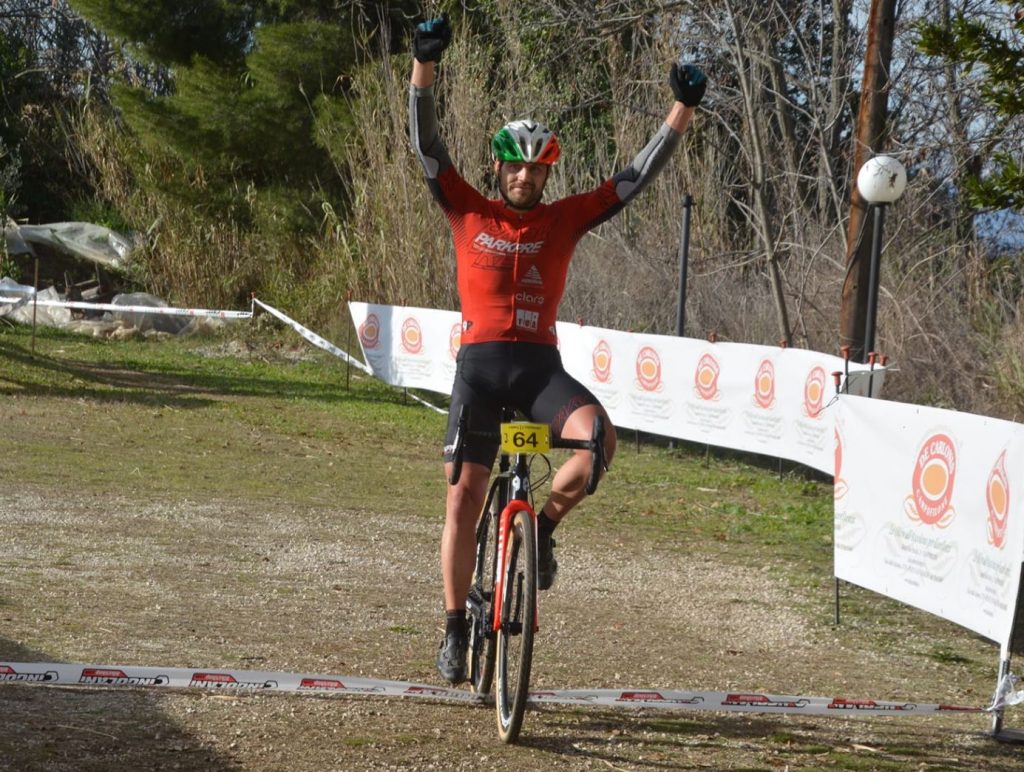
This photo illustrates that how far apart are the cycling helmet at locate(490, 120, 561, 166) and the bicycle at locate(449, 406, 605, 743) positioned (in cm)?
97

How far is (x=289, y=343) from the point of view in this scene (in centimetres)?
2627

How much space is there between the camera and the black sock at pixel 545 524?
5449mm

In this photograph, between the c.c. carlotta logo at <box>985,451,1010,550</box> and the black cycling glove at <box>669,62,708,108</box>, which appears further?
the c.c. carlotta logo at <box>985,451,1010,550</box>

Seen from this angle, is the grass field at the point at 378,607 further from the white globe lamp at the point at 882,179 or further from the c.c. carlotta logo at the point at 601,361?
the white globe lamp at the point at 882,179

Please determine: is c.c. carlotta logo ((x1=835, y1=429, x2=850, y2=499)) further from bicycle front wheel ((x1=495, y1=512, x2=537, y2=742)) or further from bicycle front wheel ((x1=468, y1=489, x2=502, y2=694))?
bicycle front wheel ((x1=495, y1=512, x2=537, y2=742))

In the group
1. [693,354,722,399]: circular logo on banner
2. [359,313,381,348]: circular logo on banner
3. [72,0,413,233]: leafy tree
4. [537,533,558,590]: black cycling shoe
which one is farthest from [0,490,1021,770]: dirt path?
[72,0,413,233]: leafy tree

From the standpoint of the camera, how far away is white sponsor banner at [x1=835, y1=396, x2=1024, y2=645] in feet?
20.5

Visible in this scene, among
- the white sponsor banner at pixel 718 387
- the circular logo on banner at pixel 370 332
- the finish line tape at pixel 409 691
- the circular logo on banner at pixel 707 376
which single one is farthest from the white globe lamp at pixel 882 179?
the circular logo on banner at pixel 370 332

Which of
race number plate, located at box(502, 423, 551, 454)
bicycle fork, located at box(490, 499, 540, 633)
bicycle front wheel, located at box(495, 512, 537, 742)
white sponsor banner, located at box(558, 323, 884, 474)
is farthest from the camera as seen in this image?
white sponsor banner, located at box(558, 323, 884, 474)

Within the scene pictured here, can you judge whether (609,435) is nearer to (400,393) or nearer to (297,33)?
(400,393)

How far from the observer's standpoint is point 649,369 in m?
15.5

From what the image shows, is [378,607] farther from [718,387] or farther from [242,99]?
[242,99]

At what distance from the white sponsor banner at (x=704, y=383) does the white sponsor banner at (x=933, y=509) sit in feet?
12.2

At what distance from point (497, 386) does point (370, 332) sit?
15.0 metres
